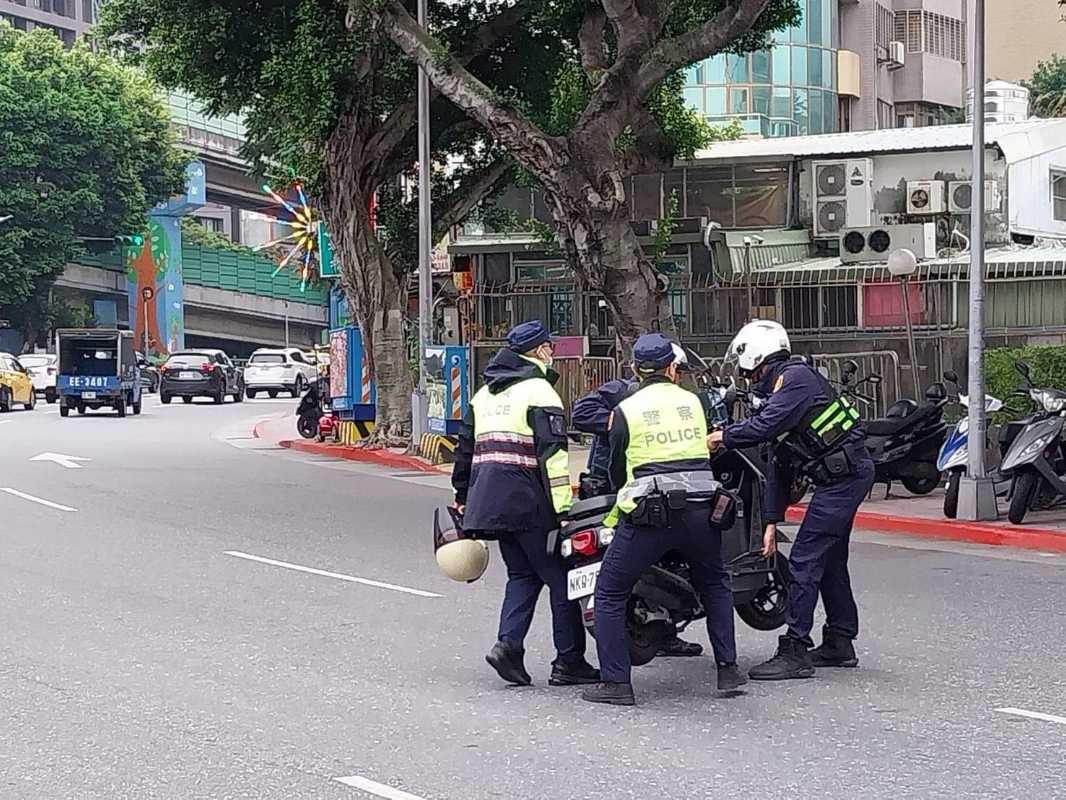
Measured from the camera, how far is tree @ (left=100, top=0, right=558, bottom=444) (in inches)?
936

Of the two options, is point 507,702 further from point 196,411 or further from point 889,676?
point 196,411

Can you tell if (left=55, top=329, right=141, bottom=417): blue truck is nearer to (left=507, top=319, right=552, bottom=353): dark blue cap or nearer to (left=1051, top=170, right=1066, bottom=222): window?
(left=1051, top=170, right=1066, bottom=222): window

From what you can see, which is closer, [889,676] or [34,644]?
[889,676]

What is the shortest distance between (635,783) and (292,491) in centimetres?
1384

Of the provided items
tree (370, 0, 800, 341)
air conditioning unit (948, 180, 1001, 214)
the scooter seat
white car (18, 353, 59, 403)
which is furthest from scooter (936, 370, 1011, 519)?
white car (18, 353, 59, 403)

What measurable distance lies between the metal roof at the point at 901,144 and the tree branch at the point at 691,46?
9.01 m

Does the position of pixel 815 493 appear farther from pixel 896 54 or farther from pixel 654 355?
pixel 896 54

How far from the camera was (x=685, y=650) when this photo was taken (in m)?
9.38

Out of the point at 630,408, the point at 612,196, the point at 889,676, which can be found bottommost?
the point at 889,676

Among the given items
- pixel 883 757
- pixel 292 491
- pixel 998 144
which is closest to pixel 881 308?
pixel 998 144

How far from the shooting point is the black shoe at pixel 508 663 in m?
8.59

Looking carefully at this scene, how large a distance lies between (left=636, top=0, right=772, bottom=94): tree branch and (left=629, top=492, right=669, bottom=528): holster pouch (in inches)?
440

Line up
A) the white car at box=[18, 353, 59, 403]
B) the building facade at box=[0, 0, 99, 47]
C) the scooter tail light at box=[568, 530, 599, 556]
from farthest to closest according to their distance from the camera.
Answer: the building facade at box=[0, 0, 99, 47]
the white car at box=[18, 353, 59, 403]
the scooter tail light at box=[568, 530, 599, 556]

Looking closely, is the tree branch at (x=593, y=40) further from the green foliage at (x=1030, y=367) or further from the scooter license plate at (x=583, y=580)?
the scooter license plate at (x=583, y=580)
